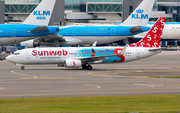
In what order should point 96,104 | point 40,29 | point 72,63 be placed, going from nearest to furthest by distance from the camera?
point 96,104 → point 72,63 → point 40,29

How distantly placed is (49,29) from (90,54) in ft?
82.4

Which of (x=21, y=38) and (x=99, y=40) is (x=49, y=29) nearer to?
(x=21, y=38)

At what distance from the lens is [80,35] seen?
245ft

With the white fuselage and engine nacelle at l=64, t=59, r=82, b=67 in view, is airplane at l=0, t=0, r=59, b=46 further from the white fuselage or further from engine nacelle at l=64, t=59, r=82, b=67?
engine nacelle at l=64, t=59, r=82, b=67

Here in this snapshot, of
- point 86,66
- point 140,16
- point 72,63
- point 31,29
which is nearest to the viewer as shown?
point 72,63

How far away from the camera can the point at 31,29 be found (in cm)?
6456

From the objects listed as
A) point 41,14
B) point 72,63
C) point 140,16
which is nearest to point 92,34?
point 140,16

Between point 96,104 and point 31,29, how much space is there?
157ft

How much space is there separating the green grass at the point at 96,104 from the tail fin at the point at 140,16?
57.6m

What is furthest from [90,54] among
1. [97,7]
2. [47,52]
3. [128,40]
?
[97,7]

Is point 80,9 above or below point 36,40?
above

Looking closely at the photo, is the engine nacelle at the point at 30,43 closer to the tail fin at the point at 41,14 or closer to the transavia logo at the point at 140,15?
the tail fin at the point at 41,14

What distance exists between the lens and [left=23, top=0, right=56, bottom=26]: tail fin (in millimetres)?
66562

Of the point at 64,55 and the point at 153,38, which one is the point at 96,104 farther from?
the point at 153,38
